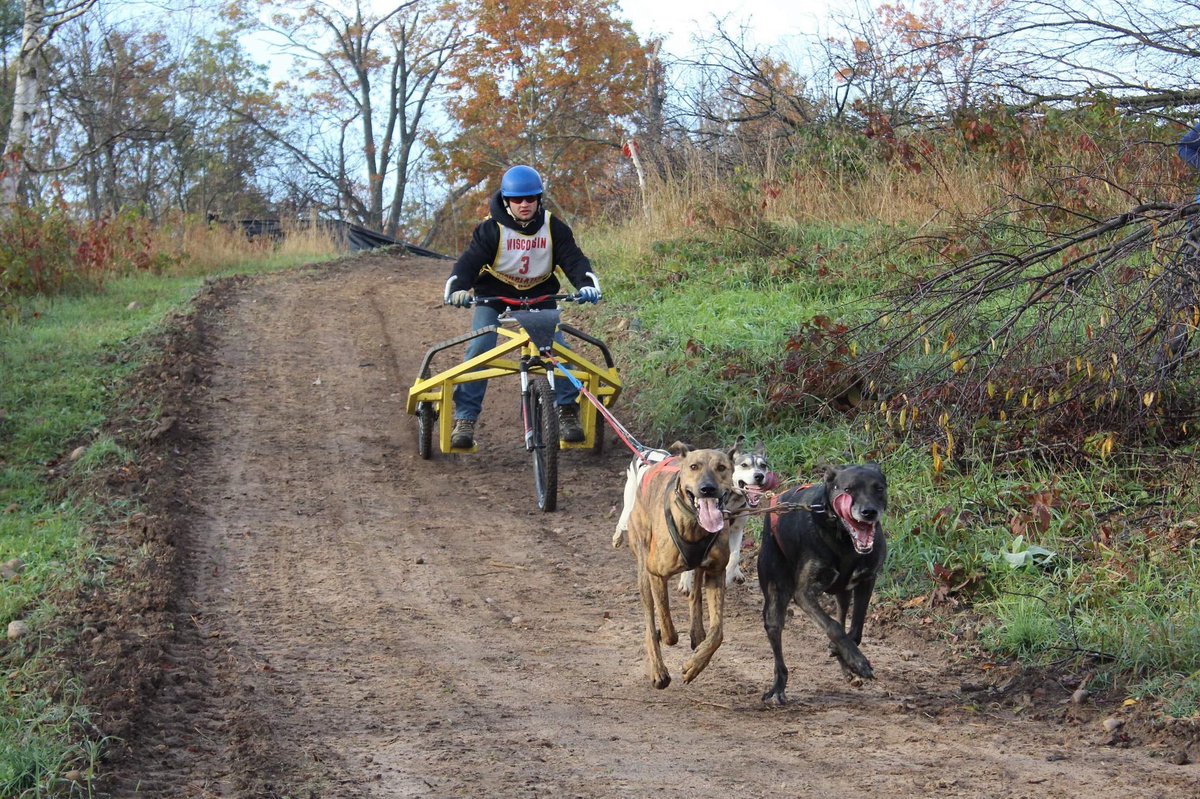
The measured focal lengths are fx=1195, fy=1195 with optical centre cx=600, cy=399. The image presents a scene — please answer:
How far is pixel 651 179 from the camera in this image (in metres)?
16.0

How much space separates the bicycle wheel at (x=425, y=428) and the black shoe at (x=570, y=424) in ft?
3.37

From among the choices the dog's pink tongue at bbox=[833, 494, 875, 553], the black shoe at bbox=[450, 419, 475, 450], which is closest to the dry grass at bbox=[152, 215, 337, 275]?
the black shoe at bbox=[450, 419, 475, 450]

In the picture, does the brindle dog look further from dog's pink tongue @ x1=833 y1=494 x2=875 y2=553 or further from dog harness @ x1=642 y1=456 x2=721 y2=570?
dog's pink tongue @ x1=833 y1=494 x2=875 y2=553

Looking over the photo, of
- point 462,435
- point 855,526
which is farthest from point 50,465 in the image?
point 855,526

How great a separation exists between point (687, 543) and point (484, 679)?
1.16 meters

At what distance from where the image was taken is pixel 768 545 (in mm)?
5254

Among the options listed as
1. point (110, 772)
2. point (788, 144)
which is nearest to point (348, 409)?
point (110, 772)

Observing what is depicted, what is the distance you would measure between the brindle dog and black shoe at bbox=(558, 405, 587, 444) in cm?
339

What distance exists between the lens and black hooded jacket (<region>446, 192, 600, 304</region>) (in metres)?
8.73

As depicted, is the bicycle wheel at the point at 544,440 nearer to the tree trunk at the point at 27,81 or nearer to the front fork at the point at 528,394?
the front fork at the point at 528,394

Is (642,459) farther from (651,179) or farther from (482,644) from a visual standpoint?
(651,179)

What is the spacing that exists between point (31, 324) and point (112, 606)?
803 centimetres

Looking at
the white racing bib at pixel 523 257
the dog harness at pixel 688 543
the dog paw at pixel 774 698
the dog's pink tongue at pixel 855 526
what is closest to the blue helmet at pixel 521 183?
the white racing bib at pixel 523 257

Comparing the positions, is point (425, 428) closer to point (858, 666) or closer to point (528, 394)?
point (528, 394)
